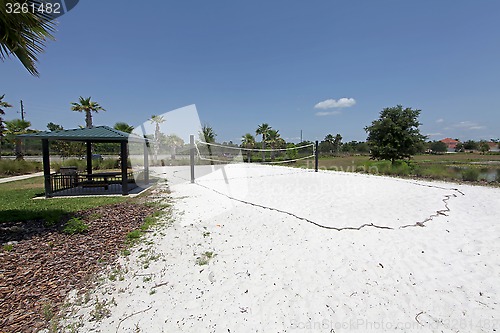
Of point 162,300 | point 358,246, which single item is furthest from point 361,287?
point 162,300

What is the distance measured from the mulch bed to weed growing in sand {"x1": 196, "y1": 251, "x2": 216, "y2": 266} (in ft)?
4.00

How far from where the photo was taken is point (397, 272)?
8.64 feet

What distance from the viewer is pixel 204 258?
3.06 metres

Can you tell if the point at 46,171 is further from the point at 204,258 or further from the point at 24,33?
the point at 204,258

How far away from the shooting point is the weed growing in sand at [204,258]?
2939 mm

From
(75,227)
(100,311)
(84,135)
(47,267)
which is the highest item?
(84,135)

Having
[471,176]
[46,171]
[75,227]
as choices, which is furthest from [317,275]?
[471,176]

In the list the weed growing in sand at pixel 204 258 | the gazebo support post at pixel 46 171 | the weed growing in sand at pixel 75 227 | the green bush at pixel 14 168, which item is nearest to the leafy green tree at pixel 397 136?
the weed growing in sand at pixel 204 258

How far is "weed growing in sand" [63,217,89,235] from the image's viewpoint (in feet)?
12.7

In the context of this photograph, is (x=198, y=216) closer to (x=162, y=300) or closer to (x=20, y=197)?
(x=162, y=300)

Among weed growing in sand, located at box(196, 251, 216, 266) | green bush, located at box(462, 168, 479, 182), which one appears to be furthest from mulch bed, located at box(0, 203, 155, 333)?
green bush, located at box(462, 168, 479, 182)

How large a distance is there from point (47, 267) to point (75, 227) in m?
1.36

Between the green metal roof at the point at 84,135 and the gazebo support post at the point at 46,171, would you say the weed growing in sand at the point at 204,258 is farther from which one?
the gazebo support post at the point at 46,171

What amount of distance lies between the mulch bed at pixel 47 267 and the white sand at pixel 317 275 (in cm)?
35
